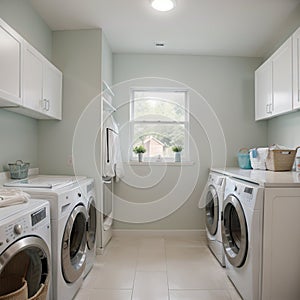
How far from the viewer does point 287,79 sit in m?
2.42

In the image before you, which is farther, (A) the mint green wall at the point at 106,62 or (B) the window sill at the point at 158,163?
(B) the window sill at the point at 158,163

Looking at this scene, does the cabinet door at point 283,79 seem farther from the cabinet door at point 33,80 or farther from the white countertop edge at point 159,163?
the cabinet door at point 33,80

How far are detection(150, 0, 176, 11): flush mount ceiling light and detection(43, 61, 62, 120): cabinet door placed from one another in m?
1.11

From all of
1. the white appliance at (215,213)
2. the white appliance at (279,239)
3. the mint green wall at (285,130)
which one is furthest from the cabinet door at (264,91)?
the white appliance at (279,239)

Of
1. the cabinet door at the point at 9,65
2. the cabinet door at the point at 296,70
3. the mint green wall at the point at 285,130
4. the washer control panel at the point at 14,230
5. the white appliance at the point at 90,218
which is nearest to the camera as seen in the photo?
the washer control panel at the point at 14,230

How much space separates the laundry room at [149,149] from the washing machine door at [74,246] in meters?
0.01

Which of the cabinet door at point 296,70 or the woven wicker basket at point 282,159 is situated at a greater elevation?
the cabinet door at point 296,70

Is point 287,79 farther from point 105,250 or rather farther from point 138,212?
point 105,250

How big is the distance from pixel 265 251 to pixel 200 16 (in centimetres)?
217

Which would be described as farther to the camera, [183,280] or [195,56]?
[195,56]

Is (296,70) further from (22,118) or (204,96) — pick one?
(22,118)

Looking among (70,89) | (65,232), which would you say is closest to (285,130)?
(70,89)

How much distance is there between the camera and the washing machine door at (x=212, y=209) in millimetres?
2770

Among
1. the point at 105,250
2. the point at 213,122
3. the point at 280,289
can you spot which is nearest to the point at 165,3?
the point at 213,122
